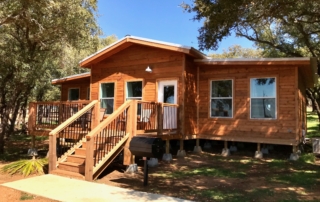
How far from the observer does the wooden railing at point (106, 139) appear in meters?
6.54

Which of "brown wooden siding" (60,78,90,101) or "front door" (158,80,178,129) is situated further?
"brown wooden siding" (60,78,90,101)

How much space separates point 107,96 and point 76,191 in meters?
6.96

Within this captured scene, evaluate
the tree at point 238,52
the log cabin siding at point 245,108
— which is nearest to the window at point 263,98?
the log cabin siding at point 245,108

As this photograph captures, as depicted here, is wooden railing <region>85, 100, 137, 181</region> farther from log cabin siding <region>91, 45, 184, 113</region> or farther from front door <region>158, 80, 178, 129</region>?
log cabin siding <region>91, 45, 184, 113</region>

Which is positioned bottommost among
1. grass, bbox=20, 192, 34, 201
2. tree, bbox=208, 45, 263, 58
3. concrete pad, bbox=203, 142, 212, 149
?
grass, bbox=20, 192, 34, 201

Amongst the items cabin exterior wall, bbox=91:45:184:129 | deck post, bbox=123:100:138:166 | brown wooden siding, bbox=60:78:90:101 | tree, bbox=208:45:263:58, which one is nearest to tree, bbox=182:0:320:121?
cabin exterior wall, bbox=91:45:184:129

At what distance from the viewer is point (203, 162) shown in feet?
29.6

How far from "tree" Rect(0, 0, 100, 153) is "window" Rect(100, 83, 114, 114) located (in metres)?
1.89

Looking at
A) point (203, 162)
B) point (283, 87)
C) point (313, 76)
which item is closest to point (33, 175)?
point (203, 162)

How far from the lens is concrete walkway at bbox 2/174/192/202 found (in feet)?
16.7

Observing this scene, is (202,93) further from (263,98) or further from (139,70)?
(139,70)

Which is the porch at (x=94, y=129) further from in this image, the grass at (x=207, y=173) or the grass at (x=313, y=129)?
the grass at (x=313, y=129)

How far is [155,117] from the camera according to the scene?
8633 millimetres

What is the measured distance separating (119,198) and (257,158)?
6.18 m
